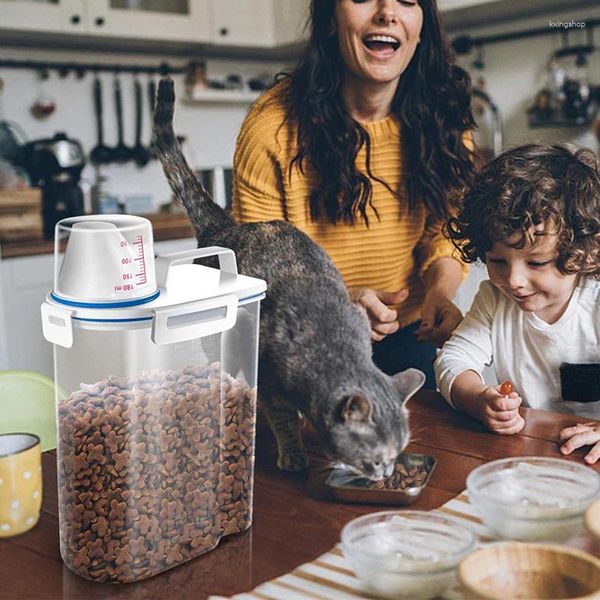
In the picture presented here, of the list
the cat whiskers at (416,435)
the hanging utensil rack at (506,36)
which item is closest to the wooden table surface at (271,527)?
the cat whiskers at (416,435)

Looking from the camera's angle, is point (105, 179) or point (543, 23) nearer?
point (543, 23)

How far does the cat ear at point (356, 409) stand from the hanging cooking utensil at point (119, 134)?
2.91 metres

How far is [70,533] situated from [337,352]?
358 mm

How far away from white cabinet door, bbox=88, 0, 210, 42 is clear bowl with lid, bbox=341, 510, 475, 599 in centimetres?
287

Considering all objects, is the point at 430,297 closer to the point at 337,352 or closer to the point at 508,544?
the point at 337,352

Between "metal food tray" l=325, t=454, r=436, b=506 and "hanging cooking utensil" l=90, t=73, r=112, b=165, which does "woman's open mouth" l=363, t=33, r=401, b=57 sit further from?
"hanging cooking utensil" l=90, t=73, r=112, b=165

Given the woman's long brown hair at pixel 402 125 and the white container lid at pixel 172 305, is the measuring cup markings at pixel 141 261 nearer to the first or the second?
the white container lid at pixel 172 305

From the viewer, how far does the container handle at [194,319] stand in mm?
776

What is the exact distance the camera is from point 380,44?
157cm

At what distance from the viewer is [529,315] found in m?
1.49

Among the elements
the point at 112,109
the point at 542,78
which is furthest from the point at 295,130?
the point at 112,109

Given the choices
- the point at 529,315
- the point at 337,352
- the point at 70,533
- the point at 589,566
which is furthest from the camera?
the point at 529,315

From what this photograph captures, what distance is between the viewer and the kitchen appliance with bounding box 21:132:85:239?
3.12 metres

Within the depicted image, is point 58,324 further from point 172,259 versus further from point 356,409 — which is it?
point 356,409
